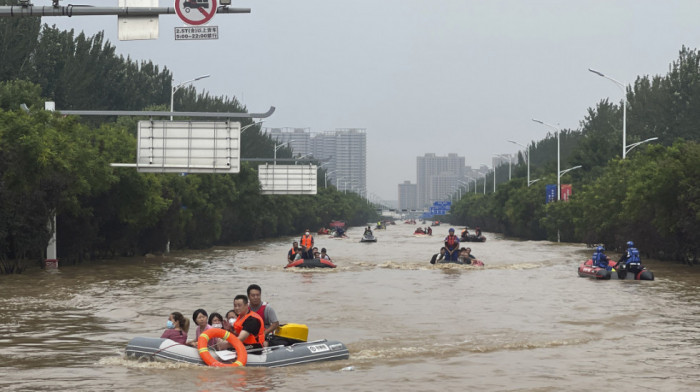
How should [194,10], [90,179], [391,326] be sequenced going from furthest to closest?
[90,179]
[391,326]
[194,10]

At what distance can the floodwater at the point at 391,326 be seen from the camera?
49.9 ft

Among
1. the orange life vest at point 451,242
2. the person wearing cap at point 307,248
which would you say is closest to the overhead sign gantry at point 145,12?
the person wearing cap at point 307,248

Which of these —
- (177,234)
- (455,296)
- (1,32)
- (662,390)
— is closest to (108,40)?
(1,32)

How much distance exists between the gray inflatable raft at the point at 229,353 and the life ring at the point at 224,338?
0.31 feet

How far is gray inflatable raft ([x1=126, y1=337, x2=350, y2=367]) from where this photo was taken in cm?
1605

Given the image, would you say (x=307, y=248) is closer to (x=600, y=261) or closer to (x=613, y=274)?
(x=600, y=261)

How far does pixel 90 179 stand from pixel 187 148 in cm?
438

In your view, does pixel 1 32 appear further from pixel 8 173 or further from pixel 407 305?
pixel 407 305

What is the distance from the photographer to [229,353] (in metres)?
16.1

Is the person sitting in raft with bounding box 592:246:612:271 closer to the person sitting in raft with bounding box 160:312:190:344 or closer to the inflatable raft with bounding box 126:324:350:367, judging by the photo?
the inflatable raft with bounding box 126:324:350:367

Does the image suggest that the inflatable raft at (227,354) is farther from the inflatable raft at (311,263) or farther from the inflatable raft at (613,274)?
the inflatable raft at (311,263)

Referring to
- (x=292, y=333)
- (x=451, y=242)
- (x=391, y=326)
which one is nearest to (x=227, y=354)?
(x=292, y=333)

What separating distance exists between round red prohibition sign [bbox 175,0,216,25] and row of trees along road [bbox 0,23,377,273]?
21461 mm

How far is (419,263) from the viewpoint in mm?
46688
